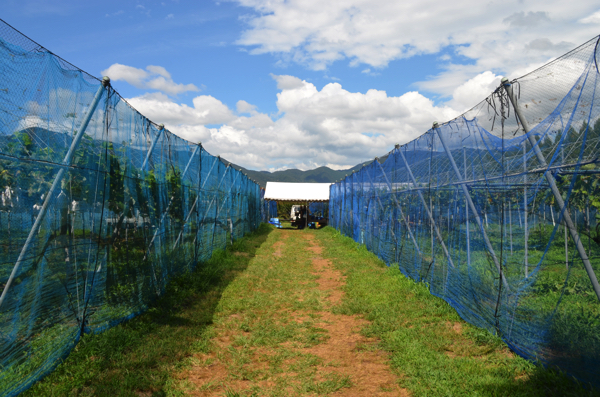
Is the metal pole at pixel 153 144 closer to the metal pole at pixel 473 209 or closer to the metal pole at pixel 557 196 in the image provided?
the metal pole at pixel 473 209

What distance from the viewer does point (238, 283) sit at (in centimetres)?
813

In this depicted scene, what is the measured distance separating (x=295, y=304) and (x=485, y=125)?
414cm

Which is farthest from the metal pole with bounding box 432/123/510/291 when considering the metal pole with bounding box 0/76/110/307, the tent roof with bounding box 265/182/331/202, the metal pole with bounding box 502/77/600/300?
the tent roof with bounding box 265/182/331/202

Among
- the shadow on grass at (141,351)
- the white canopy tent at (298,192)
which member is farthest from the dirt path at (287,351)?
the white canopy tent at (298,192)

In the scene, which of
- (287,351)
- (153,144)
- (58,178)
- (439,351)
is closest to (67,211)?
(58,178)

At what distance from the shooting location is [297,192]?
1190 inches

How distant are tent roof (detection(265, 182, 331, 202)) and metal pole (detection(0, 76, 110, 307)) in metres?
24.2

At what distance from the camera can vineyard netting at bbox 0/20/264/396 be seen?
3.10 meters

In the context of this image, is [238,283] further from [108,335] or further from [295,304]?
[108,335]

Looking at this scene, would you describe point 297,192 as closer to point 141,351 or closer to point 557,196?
point 141,351

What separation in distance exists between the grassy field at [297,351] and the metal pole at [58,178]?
3.37 ft

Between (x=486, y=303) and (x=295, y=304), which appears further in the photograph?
(x=295, y=304)

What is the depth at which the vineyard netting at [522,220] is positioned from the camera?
10.9 ft

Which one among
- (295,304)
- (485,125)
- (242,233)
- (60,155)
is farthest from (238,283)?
(242,233)
